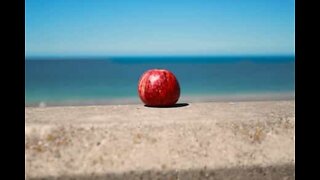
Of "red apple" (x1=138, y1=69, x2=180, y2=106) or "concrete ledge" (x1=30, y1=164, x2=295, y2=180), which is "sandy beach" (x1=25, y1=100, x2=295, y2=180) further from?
"red apple" (x1=138, y1=69, x2=180, y2=106)

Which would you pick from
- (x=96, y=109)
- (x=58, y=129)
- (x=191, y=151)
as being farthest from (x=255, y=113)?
(x=58, y=129)

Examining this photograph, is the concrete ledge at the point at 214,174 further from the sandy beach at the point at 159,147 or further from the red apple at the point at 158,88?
the red apple at the point at 158,88

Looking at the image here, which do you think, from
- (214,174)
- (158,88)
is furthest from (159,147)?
(158,88)

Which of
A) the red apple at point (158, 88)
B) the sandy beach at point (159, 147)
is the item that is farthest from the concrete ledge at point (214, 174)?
the red apple at point (158, 88)

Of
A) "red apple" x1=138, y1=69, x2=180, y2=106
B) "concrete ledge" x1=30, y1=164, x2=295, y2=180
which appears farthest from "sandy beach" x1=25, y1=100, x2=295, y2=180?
"red apple" x1=138, y1=69, x2=180, y2=106

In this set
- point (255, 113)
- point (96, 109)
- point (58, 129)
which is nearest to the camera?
point (58, 129)

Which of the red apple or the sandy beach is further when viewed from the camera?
the red apple
